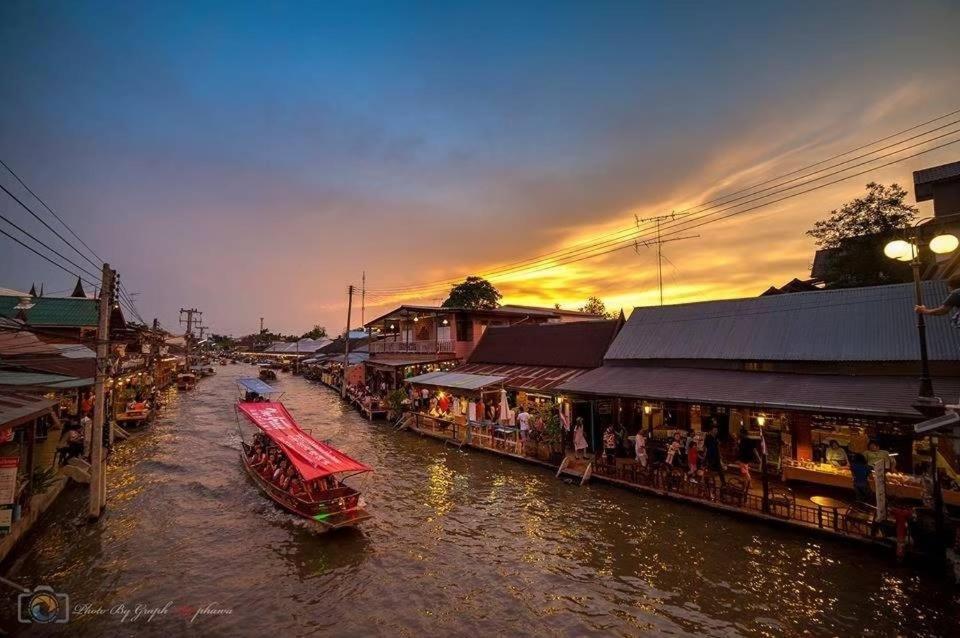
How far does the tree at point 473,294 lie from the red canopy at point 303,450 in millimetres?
55526

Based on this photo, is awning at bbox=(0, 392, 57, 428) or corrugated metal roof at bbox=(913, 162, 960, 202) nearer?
awning at bbox=(0, 392, 57, 428)

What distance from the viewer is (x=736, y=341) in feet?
60.4

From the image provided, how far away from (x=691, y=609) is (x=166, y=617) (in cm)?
1164

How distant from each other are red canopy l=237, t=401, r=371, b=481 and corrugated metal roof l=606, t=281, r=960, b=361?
46.5ft

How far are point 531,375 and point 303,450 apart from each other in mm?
13944

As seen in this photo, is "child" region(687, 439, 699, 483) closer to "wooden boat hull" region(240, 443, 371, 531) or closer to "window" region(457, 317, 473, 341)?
"wooden boat hull" region(240, 443, 371, 531)

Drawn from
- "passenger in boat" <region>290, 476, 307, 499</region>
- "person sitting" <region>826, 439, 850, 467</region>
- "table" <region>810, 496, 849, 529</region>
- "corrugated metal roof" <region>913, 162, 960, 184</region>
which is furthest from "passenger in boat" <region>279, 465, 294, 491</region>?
"corrugated metal roof" <region>913, 162, 960, 184</region>

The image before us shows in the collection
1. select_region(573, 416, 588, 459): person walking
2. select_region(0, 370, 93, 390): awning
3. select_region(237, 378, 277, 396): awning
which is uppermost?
select_region(0, 370, 93, 390): awning

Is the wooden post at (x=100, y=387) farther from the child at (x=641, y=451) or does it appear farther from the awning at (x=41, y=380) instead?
the child at (x=641, y=451)

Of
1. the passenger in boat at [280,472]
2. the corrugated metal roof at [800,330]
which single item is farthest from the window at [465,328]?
the passenger in boat at [280,472]

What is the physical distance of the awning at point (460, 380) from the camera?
79.8 ft

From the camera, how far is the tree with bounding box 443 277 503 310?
244 ft

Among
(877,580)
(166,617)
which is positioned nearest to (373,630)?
(166,617)

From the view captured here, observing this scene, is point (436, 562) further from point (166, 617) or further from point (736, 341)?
point (736, 341)
